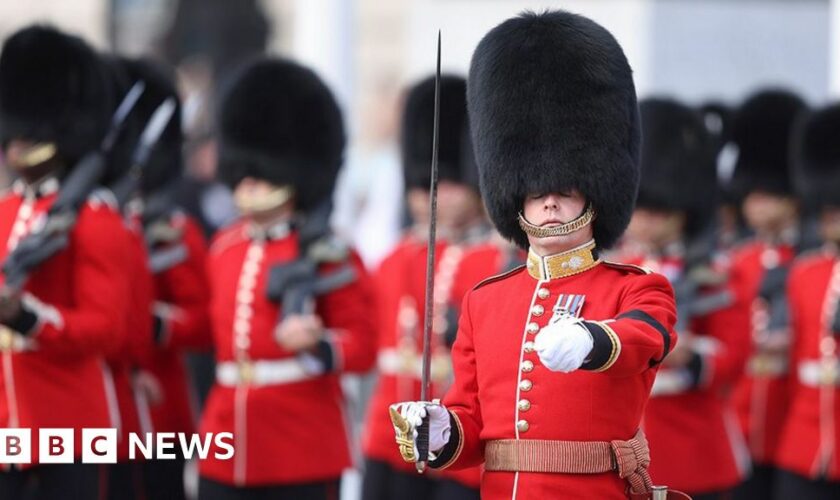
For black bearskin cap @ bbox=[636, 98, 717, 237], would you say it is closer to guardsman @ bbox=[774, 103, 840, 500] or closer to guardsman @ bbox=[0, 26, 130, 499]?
guardsman @ bbox=[774, 103, 840, 500]

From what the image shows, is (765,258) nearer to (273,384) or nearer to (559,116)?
(273,384)

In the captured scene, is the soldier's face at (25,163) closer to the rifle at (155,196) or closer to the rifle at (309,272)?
the rifle at (155,196)

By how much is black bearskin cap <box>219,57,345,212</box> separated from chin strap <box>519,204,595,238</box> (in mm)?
2167

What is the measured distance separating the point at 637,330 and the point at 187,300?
2981 mm

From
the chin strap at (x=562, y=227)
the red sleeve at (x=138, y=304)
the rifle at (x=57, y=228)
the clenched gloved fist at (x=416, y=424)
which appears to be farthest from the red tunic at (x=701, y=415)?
the clenched gloved fist at (x=416, y=424)

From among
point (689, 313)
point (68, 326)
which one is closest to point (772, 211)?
point (689, 313)

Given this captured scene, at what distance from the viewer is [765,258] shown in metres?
7.10

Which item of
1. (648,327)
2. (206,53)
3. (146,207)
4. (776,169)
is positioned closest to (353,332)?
(146,207)

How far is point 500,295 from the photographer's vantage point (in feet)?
11.8

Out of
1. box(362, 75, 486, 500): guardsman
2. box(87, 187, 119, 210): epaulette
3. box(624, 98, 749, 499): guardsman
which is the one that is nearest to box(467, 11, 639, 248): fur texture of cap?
box(87, 187, 119, 210): epaulette

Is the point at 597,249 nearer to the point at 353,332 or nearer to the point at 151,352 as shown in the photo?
the point at 353,332

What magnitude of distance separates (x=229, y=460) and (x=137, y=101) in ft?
5.40

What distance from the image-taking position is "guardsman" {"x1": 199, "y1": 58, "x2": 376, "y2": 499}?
17.1 feet

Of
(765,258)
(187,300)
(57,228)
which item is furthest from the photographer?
(765,258)
